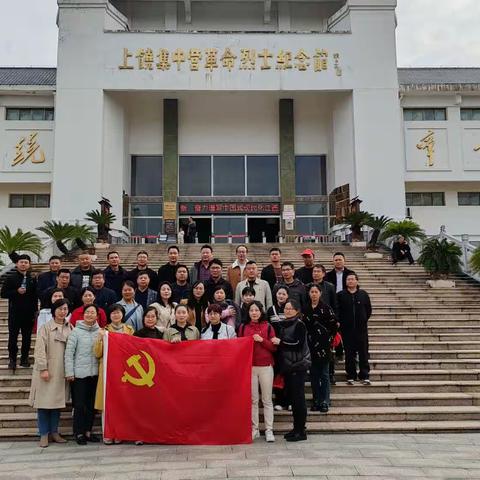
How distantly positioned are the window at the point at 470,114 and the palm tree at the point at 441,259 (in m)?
14.0

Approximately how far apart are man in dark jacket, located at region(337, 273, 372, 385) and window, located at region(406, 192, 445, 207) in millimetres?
18376

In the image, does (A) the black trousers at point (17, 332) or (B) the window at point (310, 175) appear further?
(B) the window at point (310, 175)

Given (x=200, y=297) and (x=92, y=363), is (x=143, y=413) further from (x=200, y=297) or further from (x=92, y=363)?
(x=200, y=297)

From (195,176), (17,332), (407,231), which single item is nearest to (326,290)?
(17,332)

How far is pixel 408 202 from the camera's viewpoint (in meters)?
23.6

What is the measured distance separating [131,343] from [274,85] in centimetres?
1848

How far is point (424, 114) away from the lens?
2327 cm

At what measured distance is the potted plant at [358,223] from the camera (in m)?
17.3

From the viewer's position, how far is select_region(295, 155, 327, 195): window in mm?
23859

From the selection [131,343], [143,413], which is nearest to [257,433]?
[143,413]

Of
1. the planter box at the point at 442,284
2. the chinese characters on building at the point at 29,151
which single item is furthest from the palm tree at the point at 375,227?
the chinese characters on building at the point at 29,151

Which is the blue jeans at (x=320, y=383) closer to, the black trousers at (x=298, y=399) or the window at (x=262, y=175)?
the black trousers at (x=298, y=399)

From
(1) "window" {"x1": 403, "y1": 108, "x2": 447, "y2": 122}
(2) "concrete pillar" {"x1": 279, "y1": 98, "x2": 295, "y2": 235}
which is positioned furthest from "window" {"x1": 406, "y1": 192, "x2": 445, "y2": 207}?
(2) "concrete pillar" {"x1": 279, "y1": 98, "x2": 295, "y2": 235}

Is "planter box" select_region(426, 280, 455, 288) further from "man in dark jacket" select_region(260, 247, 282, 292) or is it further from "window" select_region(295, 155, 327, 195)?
"window" select_region(295, 155, 327, 195)
